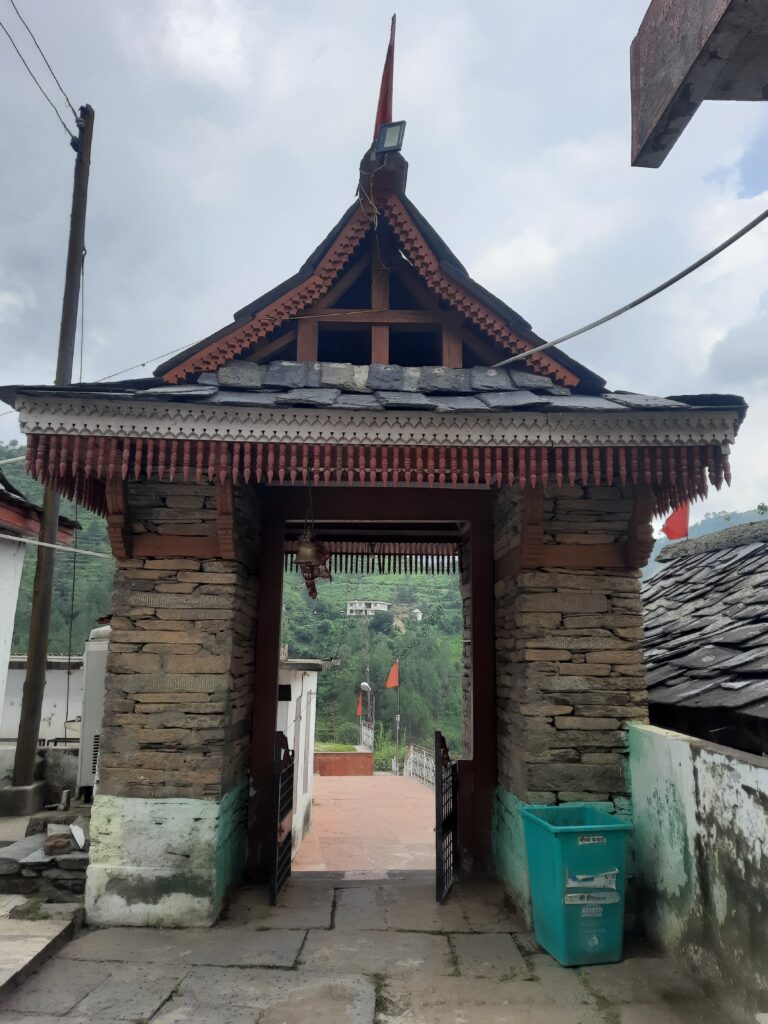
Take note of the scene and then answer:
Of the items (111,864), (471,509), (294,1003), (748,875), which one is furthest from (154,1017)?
(471,509)

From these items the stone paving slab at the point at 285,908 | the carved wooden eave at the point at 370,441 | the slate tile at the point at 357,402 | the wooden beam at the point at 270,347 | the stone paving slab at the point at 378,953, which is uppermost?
the wooden beam at the point at 270,347

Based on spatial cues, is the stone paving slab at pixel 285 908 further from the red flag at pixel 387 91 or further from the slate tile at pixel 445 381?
the red flag at pixel 387 91

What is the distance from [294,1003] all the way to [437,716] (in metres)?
47.4

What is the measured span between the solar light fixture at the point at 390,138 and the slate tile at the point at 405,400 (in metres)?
1.89

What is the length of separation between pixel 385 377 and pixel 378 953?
4.09 metres

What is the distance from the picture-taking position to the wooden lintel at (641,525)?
4.88 meters

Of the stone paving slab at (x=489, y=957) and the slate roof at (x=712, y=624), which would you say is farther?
the slate roof at (x=712, y=624)

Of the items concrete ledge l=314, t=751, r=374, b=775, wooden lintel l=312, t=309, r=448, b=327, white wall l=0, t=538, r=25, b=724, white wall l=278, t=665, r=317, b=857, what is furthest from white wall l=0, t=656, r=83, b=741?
wooden lintel l=312, t=309, r=448, b=327

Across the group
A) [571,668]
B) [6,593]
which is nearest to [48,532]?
[6,593]

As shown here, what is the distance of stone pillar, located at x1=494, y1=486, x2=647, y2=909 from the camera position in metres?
4.68

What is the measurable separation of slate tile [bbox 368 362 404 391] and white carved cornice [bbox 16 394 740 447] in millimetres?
668

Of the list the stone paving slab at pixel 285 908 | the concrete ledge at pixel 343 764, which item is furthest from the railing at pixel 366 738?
the stone paving slab at pixel 285 908

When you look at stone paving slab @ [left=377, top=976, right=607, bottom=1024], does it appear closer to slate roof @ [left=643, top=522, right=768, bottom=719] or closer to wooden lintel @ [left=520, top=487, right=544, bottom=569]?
slate roof @ [left=643, top=522, right=768, bottom=719]

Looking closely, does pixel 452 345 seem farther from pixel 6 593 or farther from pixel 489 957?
pixel 6 593
